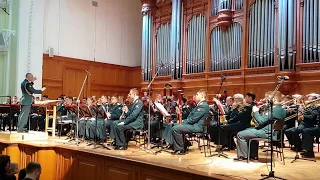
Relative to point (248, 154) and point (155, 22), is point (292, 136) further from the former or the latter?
point (155, 22)

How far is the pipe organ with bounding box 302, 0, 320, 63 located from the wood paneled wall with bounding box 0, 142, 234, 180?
6.02 m

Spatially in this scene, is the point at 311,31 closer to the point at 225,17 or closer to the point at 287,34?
the point at 287,34

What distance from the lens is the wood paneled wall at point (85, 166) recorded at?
5496 mm

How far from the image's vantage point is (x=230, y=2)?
38.6 ft

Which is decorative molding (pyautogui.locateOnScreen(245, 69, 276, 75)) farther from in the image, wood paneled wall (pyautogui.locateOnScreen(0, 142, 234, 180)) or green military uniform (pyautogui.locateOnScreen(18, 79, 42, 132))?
green military uniform (pyautogui.locateOnScreen(18, 79, 42, 132))

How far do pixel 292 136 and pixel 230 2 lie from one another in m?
5.56

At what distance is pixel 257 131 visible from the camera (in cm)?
640

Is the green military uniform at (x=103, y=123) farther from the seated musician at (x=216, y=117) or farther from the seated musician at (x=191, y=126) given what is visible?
the seated musician at (x=216, y=117)

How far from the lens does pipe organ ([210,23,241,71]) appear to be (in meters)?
11.6

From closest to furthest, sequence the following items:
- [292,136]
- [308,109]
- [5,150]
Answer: [308,109] < [292,136] < [5,150]

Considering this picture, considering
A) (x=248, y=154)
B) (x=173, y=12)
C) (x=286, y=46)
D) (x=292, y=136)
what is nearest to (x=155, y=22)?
(x=173, y=12)

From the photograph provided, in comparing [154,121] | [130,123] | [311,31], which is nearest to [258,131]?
[130,123]

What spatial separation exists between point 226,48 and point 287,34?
232 cm

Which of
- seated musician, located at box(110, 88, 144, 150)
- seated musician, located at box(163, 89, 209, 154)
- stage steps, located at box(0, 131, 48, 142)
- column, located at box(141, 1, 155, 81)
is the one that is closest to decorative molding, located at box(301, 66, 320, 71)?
seated musician, located at box(163, 89, 209, 154)
